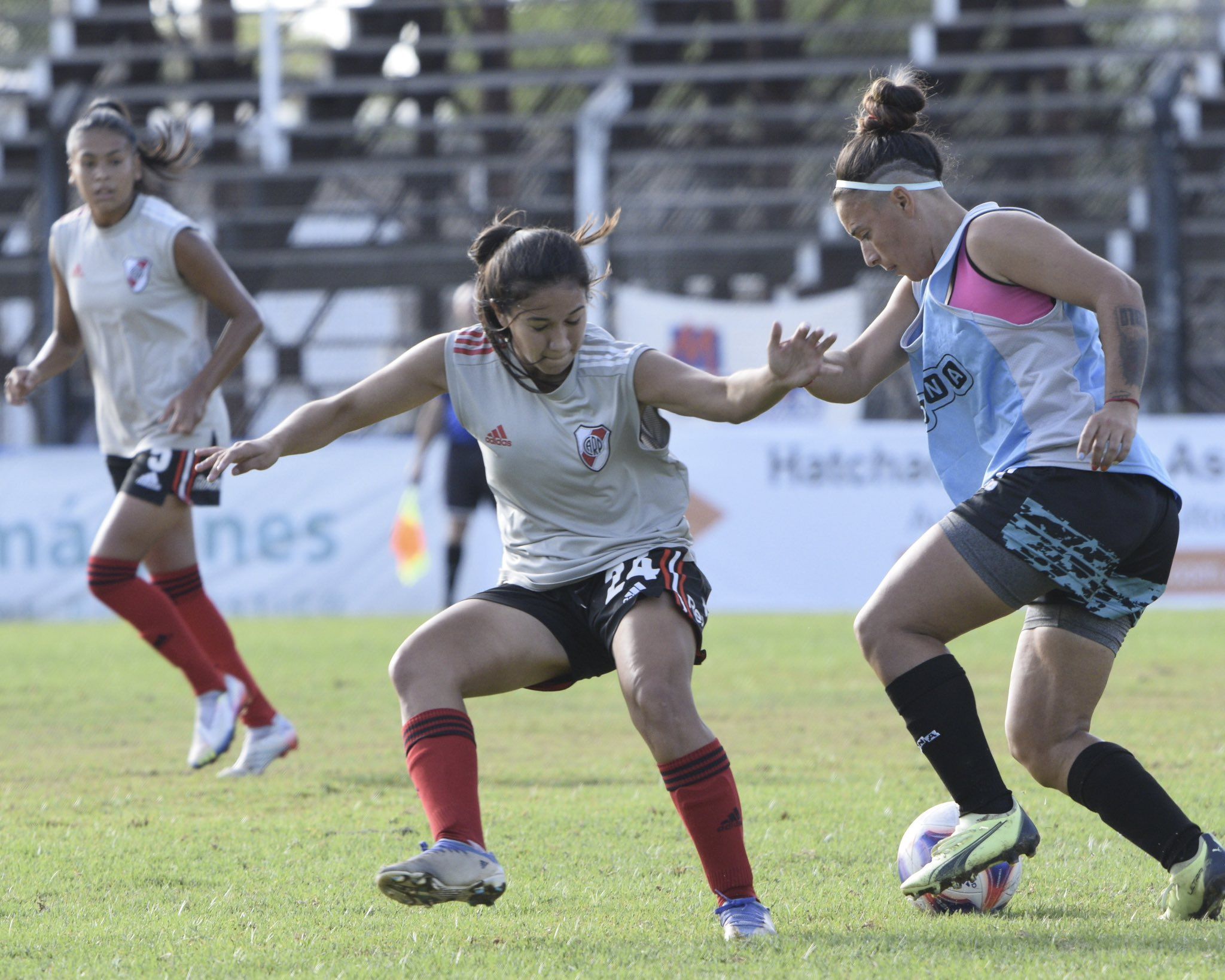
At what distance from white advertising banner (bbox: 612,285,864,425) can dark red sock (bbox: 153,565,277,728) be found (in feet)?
28.6

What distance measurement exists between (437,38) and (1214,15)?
9.35 m

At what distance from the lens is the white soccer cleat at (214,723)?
6195mm

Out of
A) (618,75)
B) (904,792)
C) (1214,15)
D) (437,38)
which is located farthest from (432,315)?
(904,792)

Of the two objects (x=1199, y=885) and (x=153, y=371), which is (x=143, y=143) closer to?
(x=153, y=371)

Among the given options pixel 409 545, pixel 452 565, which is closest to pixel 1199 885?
pixel 452 565

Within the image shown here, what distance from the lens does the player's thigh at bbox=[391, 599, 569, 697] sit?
Result: 12.3 ft

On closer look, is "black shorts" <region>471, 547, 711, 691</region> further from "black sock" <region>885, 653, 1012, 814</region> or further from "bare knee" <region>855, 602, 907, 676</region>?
"black sock" <region>885, 653, 1012, 814</region>

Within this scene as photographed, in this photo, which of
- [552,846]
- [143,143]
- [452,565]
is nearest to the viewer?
[552,846]

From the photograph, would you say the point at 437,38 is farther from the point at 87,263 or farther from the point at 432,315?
the point at 87,263

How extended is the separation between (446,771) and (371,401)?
95 centimetres

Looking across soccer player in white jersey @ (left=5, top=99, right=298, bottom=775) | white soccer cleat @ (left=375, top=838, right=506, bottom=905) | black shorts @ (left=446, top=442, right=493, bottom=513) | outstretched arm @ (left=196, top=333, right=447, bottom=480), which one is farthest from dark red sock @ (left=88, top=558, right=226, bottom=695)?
black shorts @ (left=446, top=442, right=493, bottom=513)

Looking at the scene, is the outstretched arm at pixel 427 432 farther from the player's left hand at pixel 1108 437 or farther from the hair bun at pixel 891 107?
the player's left hand at pixel 1108 437

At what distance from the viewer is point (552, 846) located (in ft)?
15.2

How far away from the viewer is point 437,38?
20.3m
